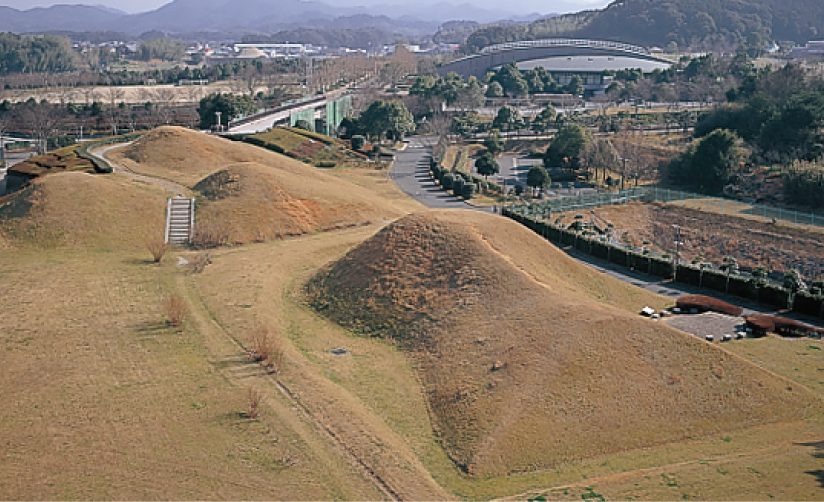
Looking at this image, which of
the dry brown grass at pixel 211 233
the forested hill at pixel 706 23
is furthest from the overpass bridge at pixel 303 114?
the forested hill at pixel 706 23

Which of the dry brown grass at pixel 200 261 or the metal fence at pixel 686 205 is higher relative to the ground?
the metal fence at pixel 686 205

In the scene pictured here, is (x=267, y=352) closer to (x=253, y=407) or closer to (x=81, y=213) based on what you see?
(x=253, y=407)

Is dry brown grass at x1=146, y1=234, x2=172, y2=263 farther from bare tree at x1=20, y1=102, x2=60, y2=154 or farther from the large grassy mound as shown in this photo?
bare tree at x1=20, y1=102, x2=60, y2=154

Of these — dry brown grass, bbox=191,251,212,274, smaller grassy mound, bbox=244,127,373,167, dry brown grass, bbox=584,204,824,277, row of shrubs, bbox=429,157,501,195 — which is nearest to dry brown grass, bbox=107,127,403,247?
dry brown grass, bbox=191,251,212,274

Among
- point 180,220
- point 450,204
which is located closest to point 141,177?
point 180,220

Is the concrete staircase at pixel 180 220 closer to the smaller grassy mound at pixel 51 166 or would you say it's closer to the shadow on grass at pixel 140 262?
the shadow on grass at pixel 140 262

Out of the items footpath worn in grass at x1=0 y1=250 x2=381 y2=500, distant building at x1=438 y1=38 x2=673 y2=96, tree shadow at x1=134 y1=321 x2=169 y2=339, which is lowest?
footpath worn in grass at x1=0 y1=250 x2=381 y2=500
